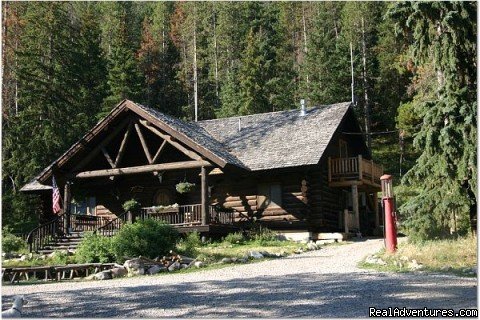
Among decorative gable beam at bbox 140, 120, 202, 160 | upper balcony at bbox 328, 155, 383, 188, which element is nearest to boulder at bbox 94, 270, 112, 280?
decorative gable beam at bbox 140, 120, 202, 160

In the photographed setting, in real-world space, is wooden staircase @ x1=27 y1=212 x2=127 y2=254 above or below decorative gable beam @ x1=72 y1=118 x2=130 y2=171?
below

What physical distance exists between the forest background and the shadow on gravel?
4995mm

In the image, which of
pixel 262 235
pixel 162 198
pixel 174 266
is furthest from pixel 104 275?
pixel 162 198

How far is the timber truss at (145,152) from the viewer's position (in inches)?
986

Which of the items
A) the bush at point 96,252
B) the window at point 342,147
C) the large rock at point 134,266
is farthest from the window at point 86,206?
the large rock at point 134,266

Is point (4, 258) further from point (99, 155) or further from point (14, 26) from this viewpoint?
point (14, 26)

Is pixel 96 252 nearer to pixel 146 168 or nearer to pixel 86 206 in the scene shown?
pixel 146 168

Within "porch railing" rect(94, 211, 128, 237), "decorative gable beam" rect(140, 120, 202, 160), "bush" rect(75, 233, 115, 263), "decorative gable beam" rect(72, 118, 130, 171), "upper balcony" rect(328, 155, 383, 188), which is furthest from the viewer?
"upper balcony" rect(328, 155, 383, 188)

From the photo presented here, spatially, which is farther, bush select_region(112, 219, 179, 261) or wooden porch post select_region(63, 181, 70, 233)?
wooden porch post select_region(63, 181, 70, 233)

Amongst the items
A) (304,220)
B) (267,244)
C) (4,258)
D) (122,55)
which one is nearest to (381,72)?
(122,55)

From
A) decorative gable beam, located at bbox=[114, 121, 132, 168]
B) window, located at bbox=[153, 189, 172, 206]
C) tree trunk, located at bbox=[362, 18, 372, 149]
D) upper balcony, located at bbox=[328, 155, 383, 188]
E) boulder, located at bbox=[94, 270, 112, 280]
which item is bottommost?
boulder, located at bbox=[94, 270, 112, 280]

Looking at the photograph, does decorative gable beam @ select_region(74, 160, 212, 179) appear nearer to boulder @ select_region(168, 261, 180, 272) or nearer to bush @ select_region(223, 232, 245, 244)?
bush @ select_region(223, 232, 245, 244)

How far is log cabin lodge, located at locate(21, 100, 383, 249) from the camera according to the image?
25.4 m

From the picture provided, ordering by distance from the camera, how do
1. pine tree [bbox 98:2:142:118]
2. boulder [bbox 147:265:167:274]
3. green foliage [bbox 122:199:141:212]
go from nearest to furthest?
boulder [bbox 147:265:167:274], green foliage [bbox 122:199:141:212], pine tree [bbox 98:2:142:118]
